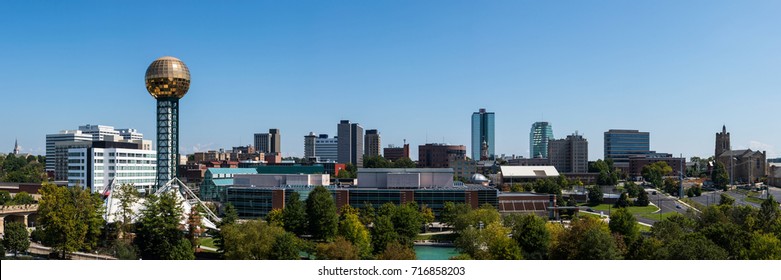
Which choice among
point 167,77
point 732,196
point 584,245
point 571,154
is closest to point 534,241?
point 584,245

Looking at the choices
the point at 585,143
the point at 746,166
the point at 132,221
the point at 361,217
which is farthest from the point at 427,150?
the point at 132,221

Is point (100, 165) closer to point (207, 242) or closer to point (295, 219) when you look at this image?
point (207, 242)

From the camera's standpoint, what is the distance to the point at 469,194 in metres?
60.5

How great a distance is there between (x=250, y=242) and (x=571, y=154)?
123997 mm

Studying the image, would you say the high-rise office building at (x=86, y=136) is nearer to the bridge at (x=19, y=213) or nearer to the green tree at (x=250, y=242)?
the bridge at (x=19, y=213)

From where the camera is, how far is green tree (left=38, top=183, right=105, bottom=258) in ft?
116

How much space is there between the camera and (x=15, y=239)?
35812 mm

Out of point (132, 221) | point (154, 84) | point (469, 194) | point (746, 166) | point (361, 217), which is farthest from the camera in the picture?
point (746, 166)

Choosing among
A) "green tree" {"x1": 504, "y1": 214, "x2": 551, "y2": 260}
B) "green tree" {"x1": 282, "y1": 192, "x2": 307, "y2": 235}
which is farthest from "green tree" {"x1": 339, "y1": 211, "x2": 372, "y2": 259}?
"green tree" {"x1": 504, "y1": 214, "x2": 551, "y2": 260}

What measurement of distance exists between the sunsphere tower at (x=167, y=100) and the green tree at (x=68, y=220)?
99.9 feet

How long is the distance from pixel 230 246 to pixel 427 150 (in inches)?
4924

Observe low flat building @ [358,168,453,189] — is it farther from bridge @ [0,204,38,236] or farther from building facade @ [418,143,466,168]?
building facade @ [418,143,466,168]

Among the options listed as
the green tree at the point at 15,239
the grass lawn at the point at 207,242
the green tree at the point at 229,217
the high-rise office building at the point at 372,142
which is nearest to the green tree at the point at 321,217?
the green tree at the point at 229,217

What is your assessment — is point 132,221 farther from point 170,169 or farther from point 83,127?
point 83,127
